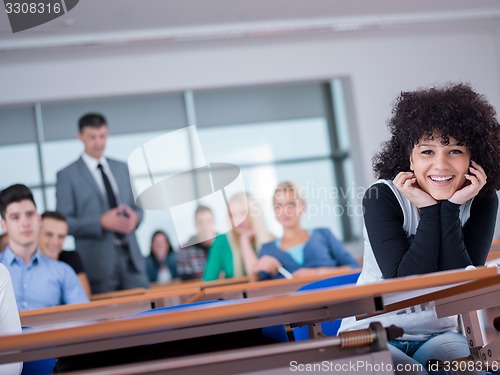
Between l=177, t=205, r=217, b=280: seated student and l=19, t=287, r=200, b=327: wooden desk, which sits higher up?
l=177, t=205, r=217, b=280: seated student

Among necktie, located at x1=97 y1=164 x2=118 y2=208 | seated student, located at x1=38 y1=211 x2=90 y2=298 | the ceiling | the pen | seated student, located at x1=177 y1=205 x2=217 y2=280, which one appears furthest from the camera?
seated student, located at x1=177 y1=205 x2=217 y2=280

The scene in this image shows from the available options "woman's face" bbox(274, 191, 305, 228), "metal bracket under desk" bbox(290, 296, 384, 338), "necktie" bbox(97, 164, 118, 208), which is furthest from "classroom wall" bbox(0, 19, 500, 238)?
"metal bracket under desk" bbox(290, 296, 384, 338)

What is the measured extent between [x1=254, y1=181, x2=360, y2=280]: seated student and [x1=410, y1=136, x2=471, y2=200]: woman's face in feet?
9.31

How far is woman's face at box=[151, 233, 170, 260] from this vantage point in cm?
762

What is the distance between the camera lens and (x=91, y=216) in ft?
21.1

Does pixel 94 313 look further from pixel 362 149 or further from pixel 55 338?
pixel 362 149

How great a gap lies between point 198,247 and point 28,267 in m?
3.53

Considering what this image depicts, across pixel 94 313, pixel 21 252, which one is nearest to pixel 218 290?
pixel 94 313

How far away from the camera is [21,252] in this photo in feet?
13.6

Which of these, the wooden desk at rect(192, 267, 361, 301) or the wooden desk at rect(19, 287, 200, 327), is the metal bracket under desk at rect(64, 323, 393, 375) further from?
the wooden desk at rect(192, 267, 361, 301)

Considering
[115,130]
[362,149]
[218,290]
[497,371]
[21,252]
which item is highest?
[115,130]

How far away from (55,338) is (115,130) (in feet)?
23.0

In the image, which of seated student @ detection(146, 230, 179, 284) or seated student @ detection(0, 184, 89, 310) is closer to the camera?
seated student @ detection(0, 184, 89, 310)

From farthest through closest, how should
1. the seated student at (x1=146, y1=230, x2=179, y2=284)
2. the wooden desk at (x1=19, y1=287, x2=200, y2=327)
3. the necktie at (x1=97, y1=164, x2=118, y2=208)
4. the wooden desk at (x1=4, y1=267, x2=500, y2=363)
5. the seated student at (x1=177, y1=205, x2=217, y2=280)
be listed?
the seated student at (x1=146, y1=230, x2=179, y2=284), the seated student at (x1=177, y1=205, x2=217, y2=280), the necktie at (x1=97, y1=164, x2=118, y2=208), the wooden desk at (x1=19, y1=287, x2=200, y2=327), the wooden desk at (x1=4, y1=267, x2=500, y2=363)
